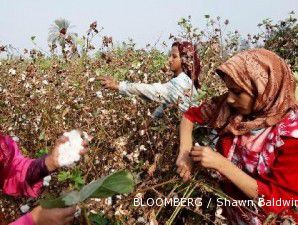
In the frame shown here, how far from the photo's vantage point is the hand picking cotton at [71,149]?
5.14 ft

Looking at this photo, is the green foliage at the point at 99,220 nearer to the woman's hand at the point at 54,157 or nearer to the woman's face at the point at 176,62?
the woman's hand at the point at 54,157

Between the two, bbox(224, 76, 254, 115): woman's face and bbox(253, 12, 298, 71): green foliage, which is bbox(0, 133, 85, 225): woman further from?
bbox(253, 12, 298, 71): green foliage

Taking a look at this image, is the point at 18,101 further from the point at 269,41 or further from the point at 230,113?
the point at 269,41

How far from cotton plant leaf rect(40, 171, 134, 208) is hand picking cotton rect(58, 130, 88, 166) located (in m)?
0.59

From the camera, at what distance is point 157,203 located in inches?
85.1

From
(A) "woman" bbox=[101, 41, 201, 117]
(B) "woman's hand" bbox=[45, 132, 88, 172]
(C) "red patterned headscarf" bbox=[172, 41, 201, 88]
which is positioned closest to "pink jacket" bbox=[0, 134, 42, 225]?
(B) "woman's hand" bbox=[45, 132, 88, 172]

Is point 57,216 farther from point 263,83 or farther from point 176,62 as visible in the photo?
point 176,62

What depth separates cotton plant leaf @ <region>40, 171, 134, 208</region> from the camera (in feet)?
3.09

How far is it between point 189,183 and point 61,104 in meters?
1.90

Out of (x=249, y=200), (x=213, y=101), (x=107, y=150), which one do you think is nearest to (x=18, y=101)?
(x=107, y=150)

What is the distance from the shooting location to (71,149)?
160 cm

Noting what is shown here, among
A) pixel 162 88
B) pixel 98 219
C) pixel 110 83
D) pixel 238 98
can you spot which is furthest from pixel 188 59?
pixel 98 219

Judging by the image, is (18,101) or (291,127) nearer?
(291,127)

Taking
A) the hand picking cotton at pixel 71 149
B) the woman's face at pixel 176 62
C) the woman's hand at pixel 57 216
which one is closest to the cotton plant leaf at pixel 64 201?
the woman's hand at pixel 57 216
